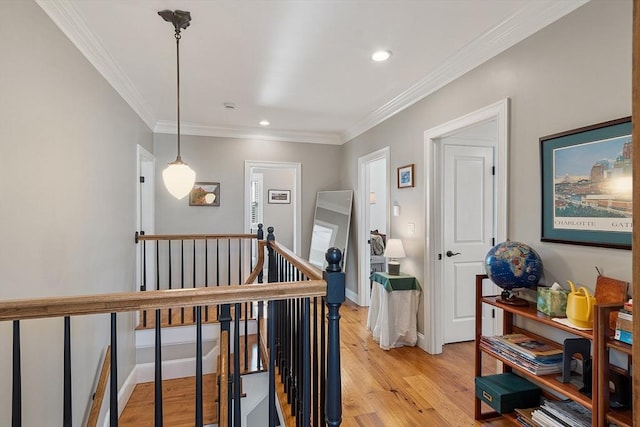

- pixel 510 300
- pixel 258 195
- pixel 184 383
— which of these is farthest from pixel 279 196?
pixel 510 300

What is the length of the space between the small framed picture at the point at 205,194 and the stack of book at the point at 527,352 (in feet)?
12.7

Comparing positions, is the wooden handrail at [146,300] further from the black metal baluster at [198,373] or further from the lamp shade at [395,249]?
the lamp shade at [395,249]

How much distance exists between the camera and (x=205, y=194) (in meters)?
4.75

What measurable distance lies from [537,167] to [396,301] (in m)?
1.83

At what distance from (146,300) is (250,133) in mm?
4133

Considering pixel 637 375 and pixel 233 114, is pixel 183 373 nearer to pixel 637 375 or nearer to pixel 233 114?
pixel 233 114

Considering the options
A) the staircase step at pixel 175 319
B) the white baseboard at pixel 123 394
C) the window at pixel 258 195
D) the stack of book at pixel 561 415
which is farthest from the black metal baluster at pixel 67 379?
the window at pixel 258 195

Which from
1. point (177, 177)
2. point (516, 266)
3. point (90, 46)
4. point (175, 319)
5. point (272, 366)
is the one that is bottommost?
point (175, 319)

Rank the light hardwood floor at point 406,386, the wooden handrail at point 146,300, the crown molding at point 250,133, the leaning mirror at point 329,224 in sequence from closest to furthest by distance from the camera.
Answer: the wooden handrail at point 146,300 < the light hardwood floor at point 406,386 < the crown molding at point 250,133 < the leaning mirror at point 329,224

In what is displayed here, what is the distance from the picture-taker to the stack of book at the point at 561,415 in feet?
5.36

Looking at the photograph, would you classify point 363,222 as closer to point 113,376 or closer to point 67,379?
point 113,376

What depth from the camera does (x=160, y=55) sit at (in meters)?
2.62

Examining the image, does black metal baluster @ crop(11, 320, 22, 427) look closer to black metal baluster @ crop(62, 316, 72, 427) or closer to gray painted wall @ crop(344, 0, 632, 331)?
black metal baluster @ crop(62, 316, 72, 427)

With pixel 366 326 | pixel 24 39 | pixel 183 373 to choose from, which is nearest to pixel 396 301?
pixel 366 326
